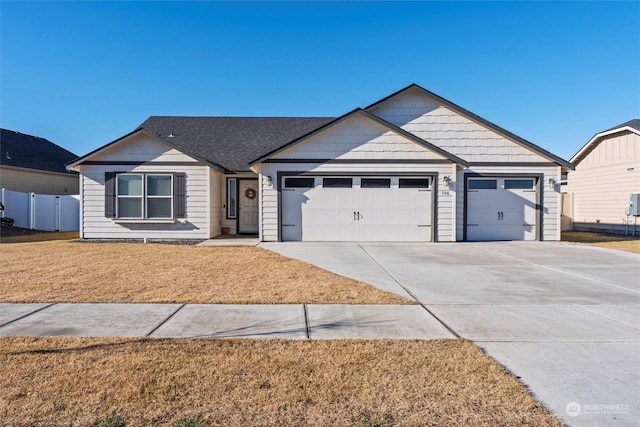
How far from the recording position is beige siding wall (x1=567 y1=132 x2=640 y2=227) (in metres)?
16.3

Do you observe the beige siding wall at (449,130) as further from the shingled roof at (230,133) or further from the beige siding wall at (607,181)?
the beige siding wall at (607,181)

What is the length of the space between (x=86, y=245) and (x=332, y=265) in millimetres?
8438

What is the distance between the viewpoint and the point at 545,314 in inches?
188

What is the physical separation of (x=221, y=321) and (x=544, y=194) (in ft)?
43.3

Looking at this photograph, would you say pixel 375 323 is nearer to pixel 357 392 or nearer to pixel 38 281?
pixel 357 392

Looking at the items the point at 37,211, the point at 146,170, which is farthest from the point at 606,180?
the point at 37,211

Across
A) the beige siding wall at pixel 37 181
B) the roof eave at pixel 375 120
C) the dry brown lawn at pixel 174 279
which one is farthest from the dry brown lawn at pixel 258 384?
the beige siding wall at pixel 37 181

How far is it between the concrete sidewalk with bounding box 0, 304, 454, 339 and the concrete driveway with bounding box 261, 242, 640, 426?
61 centimetres

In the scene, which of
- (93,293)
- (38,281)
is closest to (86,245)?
(38,281)

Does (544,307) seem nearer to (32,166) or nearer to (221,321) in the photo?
(221,321)

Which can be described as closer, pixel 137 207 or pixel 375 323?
pixel 375 323

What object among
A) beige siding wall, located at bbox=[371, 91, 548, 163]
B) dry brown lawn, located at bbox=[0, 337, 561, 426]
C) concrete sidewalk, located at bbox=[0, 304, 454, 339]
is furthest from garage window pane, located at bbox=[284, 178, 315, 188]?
dry brown lawn, located at bbox=[0, 337, 561, 426]

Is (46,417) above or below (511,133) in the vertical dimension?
below

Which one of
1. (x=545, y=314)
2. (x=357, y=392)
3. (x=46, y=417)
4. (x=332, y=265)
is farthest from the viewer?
(x=332, y=265)
